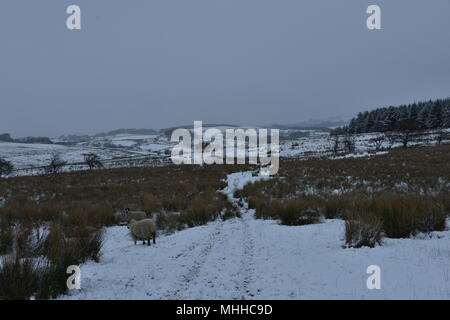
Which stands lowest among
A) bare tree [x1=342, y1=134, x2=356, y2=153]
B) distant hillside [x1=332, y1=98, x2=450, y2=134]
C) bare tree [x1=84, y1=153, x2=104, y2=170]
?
bare tree [x1=84, y1=153, x2=104, y2=170]

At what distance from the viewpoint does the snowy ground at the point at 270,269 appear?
2.83 meters

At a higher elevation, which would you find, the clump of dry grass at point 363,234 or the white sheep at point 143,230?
the clump of dry grass at point 363,234

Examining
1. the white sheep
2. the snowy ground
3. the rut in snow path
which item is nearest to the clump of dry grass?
the snowy ground

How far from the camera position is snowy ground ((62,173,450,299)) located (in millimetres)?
2828

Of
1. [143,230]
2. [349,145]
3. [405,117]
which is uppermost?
[405,117]

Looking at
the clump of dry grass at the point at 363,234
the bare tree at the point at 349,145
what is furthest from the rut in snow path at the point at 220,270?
the bare tree at the point at 349,145

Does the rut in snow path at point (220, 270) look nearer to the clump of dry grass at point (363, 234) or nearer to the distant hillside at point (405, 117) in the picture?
the clump of dry grass at point (363, 234)

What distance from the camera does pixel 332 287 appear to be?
284 centimetres

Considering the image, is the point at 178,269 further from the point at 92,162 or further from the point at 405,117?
the point at 405,117

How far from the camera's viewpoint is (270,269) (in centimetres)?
354

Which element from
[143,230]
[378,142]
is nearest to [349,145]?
[378,142]

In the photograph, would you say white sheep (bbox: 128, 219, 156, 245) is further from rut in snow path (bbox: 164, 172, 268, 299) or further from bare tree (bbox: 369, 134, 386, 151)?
bare tree (bbox: 369, 134, 386, 151)

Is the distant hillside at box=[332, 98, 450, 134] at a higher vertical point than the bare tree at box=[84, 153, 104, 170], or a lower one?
higher

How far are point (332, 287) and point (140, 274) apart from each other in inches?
101
